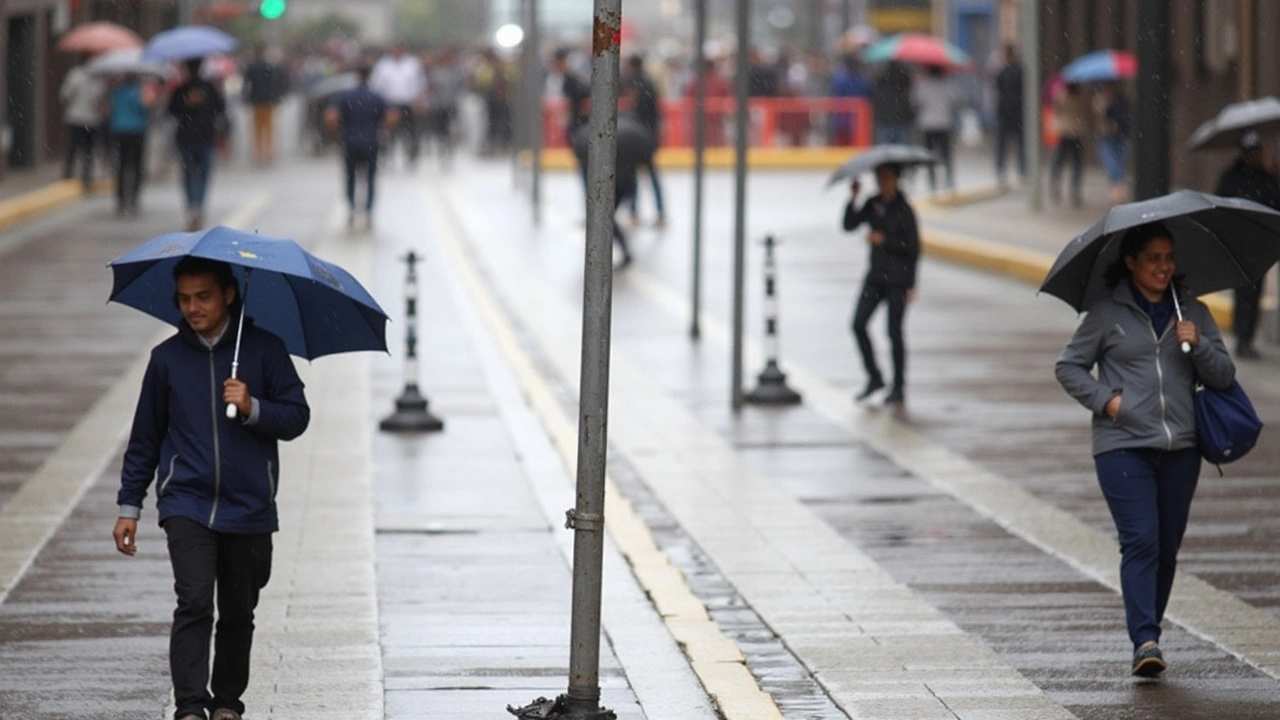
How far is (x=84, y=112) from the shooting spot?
112 feet

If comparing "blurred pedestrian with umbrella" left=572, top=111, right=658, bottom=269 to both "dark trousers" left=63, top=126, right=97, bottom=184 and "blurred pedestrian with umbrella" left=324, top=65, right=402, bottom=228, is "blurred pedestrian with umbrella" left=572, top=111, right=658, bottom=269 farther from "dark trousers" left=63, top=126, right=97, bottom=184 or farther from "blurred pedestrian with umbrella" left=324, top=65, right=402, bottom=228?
"dark trousers" left=63, top=126, right=97, bottom=184

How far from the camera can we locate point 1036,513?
11.5m

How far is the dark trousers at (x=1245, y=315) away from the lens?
1723 cm

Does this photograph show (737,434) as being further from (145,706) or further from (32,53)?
(32,53)

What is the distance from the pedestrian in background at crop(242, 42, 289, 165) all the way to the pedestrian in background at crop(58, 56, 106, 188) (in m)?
9.16

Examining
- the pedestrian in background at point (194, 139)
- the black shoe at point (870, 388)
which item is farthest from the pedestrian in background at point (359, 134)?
the black shoe at point (870, 388)

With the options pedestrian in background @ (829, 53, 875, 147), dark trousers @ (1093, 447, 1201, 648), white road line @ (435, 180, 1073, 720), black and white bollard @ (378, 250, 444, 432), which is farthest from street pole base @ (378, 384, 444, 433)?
pedestrian in background @ (829, 53, 875, 147)

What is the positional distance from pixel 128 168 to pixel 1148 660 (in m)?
24.8

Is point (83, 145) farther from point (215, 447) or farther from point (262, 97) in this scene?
point (215, 447)

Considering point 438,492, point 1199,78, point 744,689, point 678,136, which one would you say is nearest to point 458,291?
A: point 438,492

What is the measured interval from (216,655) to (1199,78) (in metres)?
25.3

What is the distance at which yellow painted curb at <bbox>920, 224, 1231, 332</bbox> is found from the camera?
2370cm

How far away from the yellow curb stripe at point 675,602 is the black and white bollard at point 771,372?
1.27m

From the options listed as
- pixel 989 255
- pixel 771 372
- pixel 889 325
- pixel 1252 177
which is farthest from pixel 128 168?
pixel 1252 177
